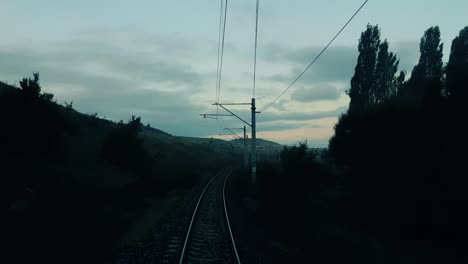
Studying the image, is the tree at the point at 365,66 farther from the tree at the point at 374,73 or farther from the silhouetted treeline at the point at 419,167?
the silhouetted treeline at the point at 419,167

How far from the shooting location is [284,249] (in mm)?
14195

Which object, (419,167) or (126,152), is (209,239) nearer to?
(419,167)

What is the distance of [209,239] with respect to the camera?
15516 mm

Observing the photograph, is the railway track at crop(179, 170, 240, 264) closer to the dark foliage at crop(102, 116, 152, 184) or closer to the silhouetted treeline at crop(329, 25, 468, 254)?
the silhouetted treeline at crop(329, 25, 468, 254)

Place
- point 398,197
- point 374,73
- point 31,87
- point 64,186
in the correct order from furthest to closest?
point 374,73, point 31,87, point 64,186, point 398,197


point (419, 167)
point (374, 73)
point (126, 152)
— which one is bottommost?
point (419, 167)

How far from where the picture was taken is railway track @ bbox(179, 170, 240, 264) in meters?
12.6

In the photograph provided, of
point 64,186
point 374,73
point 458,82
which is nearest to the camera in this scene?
point 458,82

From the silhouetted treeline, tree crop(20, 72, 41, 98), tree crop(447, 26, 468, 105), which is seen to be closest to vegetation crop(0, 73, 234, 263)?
tree crop(20, 72, 41, 98)

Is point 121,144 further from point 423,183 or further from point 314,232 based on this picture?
point 423,183

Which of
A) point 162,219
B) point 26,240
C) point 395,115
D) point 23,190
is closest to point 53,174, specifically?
point 23,190

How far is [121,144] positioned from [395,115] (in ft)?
85.8

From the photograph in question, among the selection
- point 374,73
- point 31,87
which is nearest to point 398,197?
point 31,87

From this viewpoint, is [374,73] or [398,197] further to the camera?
[374,73]
